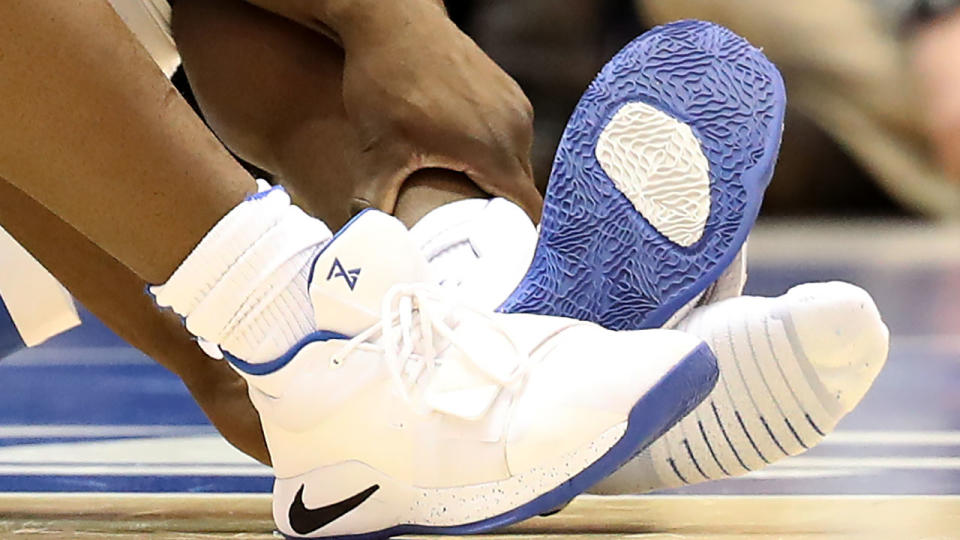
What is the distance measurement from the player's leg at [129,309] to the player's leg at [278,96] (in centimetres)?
14

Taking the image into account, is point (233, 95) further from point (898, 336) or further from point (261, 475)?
point (898, 336)

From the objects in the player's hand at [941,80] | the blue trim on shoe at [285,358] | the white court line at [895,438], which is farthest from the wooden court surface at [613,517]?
the player's hand at [941,80]

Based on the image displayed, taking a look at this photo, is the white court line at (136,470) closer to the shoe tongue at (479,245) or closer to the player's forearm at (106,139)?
the shoe tongue at (479,245)

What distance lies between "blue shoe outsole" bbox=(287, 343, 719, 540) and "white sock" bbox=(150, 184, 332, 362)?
14 cm

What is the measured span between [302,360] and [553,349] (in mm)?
128

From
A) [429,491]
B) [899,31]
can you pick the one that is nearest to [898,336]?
[429,491]

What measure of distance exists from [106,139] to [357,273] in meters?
0.14

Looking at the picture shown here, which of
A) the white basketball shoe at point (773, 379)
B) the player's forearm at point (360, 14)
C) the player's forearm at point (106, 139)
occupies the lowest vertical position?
the white basketball shoe at point (773, 379)

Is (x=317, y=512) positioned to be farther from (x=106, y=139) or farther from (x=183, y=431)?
(x=183, y=431)

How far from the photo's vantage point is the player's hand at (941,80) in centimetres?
545

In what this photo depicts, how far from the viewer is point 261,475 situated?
111 centimetres

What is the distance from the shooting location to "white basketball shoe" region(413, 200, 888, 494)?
68 centimetres

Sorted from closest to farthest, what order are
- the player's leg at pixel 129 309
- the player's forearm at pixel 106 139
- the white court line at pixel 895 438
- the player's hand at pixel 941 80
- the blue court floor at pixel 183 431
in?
1. the player's forearm at pixel 106 139
2. the player's leg at pixel 129 309
3. the blue court floor at pixel 183 431
4. the white court line at pixel 895 438
5. the player's hand at pixel 941 80

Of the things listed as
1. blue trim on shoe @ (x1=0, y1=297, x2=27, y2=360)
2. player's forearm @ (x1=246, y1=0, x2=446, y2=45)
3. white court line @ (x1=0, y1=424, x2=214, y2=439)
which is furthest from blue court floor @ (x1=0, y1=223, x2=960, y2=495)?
player's forearm @ (x1=246, y1=0, x2=446, y2=45)
